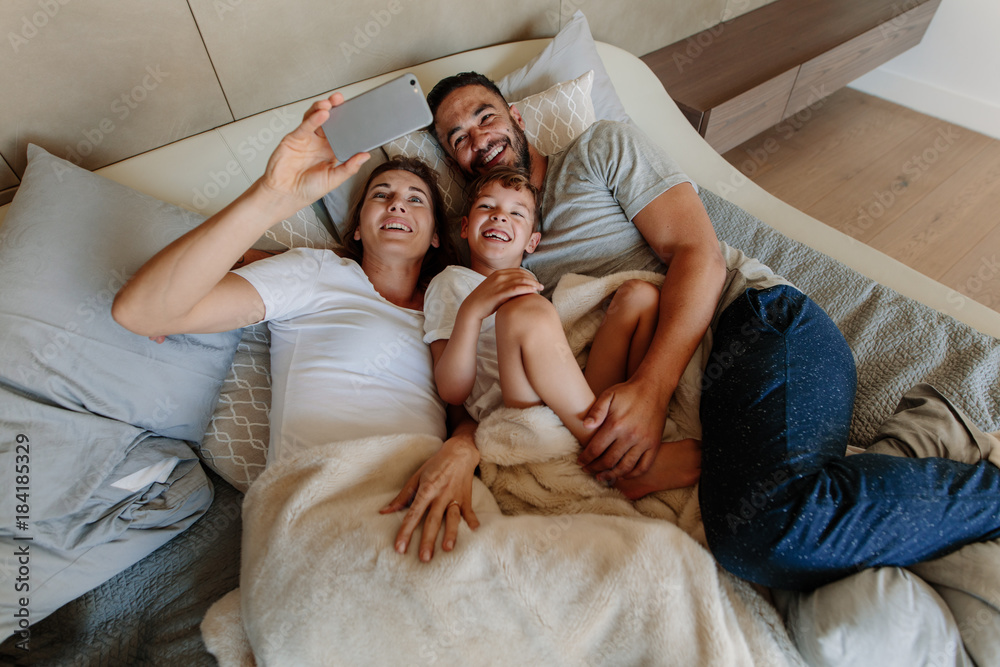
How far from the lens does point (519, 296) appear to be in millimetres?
1005

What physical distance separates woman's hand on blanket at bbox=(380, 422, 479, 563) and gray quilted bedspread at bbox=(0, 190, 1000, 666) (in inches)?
15.3

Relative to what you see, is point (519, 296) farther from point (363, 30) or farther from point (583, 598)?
point (363, 30)

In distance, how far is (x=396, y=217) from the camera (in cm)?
122

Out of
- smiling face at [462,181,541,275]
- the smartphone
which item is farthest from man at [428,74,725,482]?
the smartphone

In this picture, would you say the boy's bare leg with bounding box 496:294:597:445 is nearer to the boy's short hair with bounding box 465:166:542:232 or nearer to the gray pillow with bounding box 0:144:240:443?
the boy's short hair with bounding box 465:166:542:232

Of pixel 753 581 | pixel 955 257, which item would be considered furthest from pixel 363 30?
pixel 955 257

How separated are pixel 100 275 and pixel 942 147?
11.8ft

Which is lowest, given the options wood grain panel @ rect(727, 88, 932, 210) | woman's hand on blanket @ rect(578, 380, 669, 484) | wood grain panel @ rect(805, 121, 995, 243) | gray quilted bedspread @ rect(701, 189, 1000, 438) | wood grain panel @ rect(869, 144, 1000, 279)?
wood grain panel @ rect(869, 144, 1000, 279)

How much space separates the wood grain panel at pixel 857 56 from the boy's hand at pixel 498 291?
76.1 inches

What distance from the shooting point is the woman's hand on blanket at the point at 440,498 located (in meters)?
0.84

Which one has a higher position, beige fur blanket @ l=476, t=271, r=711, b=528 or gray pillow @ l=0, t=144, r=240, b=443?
gray pillow @ l=0, t=144, r=240, b=443

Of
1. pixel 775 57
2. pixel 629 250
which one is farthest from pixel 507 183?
pixel 775 57

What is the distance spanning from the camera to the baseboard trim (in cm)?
289

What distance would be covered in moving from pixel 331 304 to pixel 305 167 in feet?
1.12
